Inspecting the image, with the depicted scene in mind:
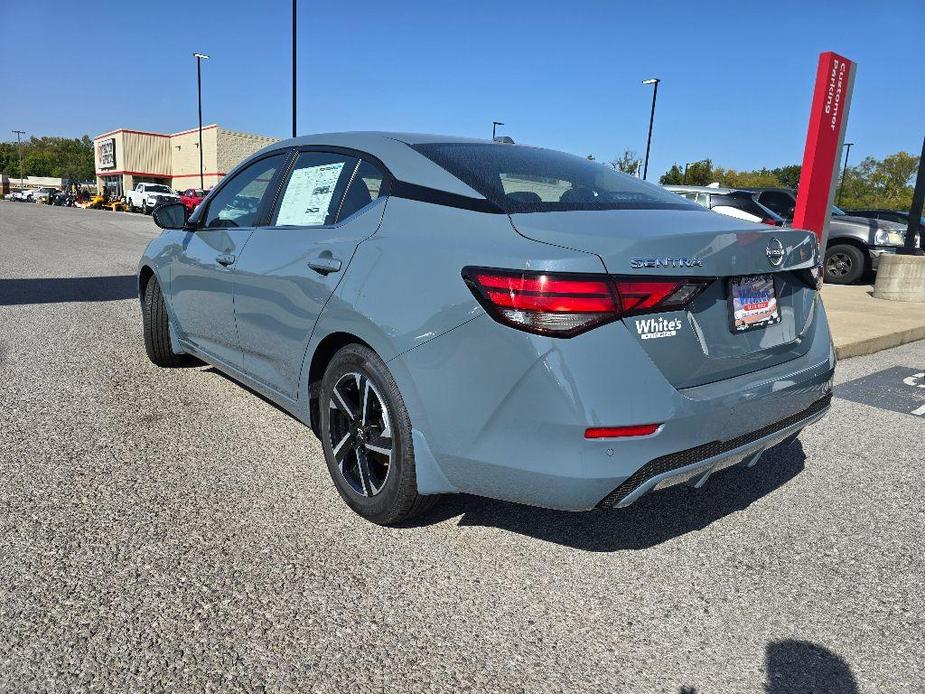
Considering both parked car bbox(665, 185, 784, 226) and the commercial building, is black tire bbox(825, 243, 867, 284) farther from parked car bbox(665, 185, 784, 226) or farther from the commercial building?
the commercial building

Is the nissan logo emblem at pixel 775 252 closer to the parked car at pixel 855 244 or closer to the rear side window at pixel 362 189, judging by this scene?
the rear side window at pixel 362 189

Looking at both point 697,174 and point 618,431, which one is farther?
point 697,174

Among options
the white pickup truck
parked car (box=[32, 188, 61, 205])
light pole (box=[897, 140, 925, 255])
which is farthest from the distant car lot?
parked car (box=[32, 188, 61, 205])

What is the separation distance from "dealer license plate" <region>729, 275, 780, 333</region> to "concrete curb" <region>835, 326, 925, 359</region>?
13.6ft

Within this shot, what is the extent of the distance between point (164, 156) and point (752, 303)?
77.4 metres

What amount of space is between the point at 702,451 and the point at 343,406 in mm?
1391

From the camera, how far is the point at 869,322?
7.76 m

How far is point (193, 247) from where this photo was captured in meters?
4.07

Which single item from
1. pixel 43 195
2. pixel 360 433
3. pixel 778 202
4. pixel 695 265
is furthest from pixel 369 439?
pixel 43 195

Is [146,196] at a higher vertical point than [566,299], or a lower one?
lower

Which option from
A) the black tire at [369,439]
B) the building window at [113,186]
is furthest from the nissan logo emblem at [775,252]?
the building window at [113,186]

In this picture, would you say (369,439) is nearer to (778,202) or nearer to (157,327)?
(157,327)

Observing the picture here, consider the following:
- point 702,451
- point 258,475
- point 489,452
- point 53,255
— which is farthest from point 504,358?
point 53,255

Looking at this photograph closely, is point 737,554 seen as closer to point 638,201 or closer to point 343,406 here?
point 638,201
